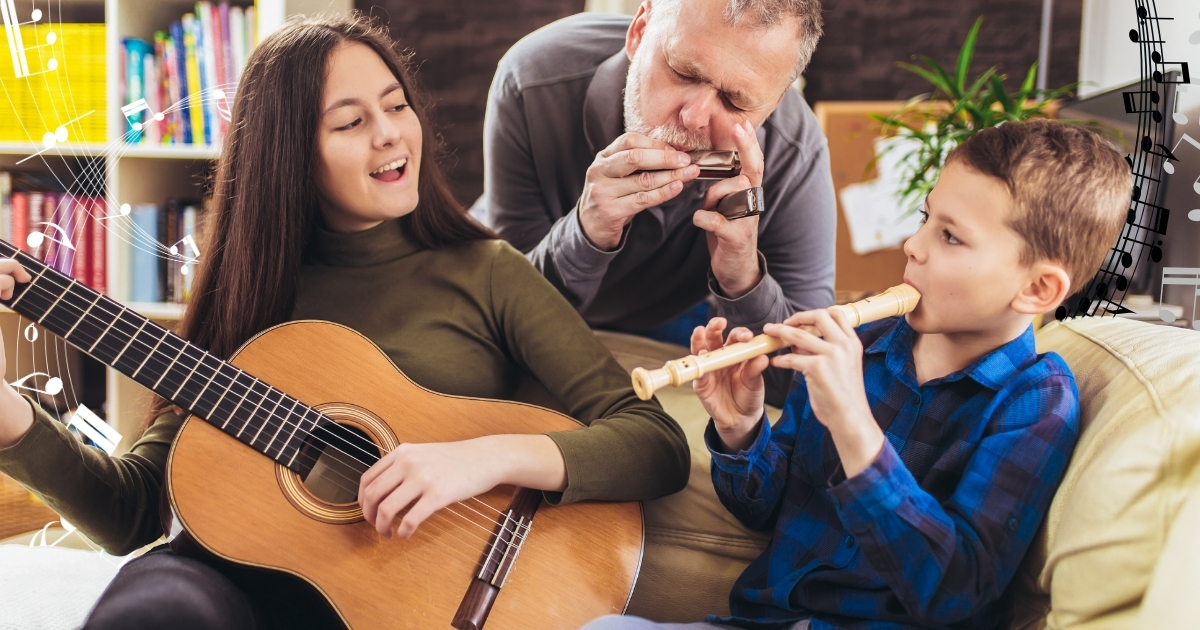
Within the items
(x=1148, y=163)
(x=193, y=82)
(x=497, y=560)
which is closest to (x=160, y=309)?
(x=193, y=82)

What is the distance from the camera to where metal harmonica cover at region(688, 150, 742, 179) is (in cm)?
115

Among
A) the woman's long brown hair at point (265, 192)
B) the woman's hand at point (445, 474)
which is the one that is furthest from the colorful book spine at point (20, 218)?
the woman's hand at point (445, 474)

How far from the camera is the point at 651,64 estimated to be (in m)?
1.26

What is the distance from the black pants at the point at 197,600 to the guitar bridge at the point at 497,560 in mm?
154

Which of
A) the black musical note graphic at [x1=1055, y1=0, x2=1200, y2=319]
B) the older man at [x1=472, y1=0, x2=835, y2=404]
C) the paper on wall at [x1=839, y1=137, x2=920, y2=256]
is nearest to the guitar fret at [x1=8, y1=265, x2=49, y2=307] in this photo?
the older man at [x1=472, y1=0, x2=835, y2=404]

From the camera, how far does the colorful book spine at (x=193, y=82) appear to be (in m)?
1.58

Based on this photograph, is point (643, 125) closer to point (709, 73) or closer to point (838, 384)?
point (709, 73)

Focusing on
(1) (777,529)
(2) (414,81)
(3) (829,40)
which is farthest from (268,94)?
(3) (829,40)

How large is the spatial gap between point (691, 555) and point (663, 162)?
56 cm

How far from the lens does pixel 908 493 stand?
2.65 ft

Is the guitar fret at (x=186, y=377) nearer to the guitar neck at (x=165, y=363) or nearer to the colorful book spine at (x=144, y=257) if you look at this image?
the guitar neck at (x=165, y=363)

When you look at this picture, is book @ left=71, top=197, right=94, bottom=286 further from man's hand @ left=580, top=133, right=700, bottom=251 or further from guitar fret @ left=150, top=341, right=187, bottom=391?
man's hand @ left=580, top=133, right=700, bottom=251

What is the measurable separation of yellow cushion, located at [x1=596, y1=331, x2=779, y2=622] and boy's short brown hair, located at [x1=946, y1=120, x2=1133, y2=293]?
52 centimetres

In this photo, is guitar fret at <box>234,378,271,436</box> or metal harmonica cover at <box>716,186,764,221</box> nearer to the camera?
guitar fret at <box>234,378,271,436</box>
